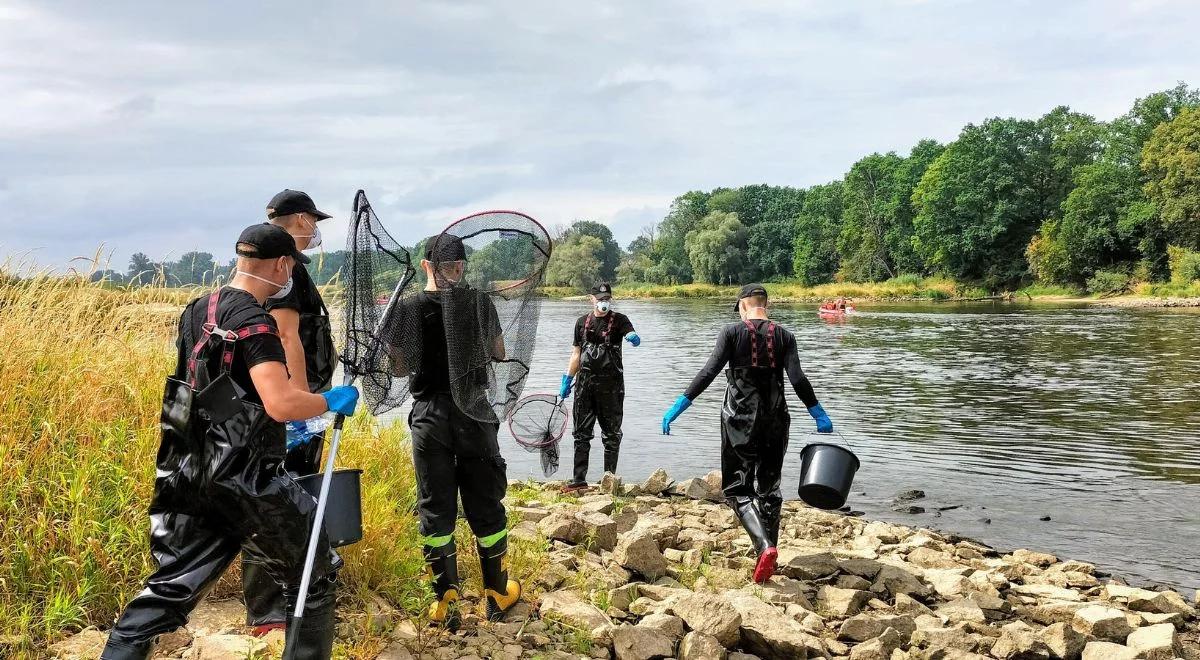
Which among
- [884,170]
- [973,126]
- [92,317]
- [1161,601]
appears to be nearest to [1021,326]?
[1161,601]

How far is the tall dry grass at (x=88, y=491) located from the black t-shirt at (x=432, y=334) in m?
0.91

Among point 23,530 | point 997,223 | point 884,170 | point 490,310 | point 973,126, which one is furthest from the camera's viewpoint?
point 884,170

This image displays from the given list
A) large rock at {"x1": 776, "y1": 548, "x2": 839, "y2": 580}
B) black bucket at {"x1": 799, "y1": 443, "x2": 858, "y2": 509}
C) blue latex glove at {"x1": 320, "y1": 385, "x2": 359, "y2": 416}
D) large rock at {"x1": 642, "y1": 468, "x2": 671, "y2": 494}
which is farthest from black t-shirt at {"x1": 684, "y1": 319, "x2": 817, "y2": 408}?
blue latex glove at {"x1": 320, "y1": 385, "x2": 359, "y2": 416}

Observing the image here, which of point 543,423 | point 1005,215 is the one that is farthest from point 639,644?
point 1005,215

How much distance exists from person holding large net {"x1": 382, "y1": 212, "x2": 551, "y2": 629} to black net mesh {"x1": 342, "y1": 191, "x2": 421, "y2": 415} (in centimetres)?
1

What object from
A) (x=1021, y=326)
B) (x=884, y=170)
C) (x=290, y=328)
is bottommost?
(x=1021, y=326)

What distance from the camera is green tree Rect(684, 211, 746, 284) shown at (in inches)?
3957

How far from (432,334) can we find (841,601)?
9.60 ft

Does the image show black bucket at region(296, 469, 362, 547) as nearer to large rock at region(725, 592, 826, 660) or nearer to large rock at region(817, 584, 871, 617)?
large rock at region(725, 592, 826, 660)

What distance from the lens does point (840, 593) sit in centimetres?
539

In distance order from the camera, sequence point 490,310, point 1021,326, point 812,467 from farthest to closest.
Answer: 1. point 1021,326
2. point 812,467
3. point 490,310

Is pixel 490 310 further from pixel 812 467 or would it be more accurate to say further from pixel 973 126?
pixel 973 126

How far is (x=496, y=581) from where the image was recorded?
178 inches

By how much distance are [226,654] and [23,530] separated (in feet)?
4.48
